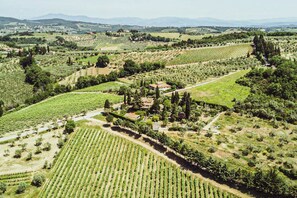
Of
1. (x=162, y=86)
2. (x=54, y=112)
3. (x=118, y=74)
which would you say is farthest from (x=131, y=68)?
(x=54, y=112)

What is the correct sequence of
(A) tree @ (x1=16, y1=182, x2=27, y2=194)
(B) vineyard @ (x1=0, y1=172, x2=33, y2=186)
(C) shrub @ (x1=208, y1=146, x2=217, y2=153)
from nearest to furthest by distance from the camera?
(A) tree @ (x1=16, y1=182, x2=27, y2=194) → (B) vineyard @ (x1=0, y1=172, x2=33, y2=186) → (C) shrub @ (x1=208, y1=146, x2=217, y2=153)

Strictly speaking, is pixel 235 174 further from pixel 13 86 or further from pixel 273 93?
pixel 13 86

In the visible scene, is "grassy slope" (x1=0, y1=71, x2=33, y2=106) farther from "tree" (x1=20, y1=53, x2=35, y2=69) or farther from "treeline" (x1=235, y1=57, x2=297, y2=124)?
"treeline" (x1=235, y1=57, x2=297, y2=124)

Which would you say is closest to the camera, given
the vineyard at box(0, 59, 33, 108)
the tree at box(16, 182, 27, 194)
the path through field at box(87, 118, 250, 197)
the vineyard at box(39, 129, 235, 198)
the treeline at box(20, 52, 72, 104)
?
the path through field at box(87, 118, 250, 197)

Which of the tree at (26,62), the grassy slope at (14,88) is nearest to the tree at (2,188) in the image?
the grassy slope at (14,88)

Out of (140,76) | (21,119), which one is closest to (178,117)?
(21,119)

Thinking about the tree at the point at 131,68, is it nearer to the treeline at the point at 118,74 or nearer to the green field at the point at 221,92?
the treeline at the point at 118,74

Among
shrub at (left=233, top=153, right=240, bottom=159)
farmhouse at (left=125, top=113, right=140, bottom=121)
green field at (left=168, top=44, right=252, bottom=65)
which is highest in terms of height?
green field at (left=168, top=44, right=252, bottom=65)

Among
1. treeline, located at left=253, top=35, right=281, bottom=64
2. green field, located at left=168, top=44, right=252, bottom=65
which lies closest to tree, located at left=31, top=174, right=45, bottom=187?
green field, located at left=168, top=44, right=252, bottom=65
